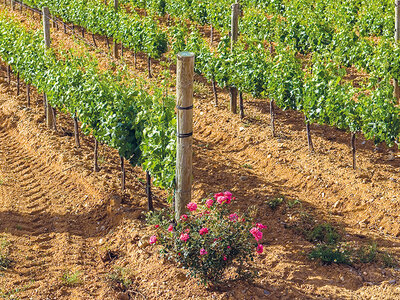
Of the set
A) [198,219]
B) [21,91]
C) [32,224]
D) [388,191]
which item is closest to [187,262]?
[198,219]

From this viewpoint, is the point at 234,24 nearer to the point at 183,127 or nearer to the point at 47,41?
the point at 47,41

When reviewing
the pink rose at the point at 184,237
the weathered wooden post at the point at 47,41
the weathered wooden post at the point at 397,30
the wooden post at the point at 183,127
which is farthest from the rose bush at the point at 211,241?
the weathered wooden post at the point at 397,30

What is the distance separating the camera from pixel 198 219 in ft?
22.7

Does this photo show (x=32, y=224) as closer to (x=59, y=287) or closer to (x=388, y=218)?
(x=59, y=287)

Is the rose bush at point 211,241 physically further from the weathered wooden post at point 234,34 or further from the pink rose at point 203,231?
the weathered wooden post at point 234,34

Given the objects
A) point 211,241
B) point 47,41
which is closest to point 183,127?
point 211,241

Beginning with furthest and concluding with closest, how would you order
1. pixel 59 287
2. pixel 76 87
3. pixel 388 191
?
pixel 76 87
pixel 388 191
pixel 59 287

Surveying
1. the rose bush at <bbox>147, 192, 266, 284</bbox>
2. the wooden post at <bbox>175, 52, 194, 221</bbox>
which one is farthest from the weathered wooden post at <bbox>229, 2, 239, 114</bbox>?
the rose bush at <bbox>147, 192, 266, 284</bbox>

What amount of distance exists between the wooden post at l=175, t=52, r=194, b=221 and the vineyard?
0.02m

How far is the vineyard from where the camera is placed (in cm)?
711

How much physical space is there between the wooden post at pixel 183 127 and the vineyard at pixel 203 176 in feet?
0.05

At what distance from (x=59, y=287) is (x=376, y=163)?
6.54 meters

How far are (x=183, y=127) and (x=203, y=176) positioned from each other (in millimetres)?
3745

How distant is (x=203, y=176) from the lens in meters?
10.6
